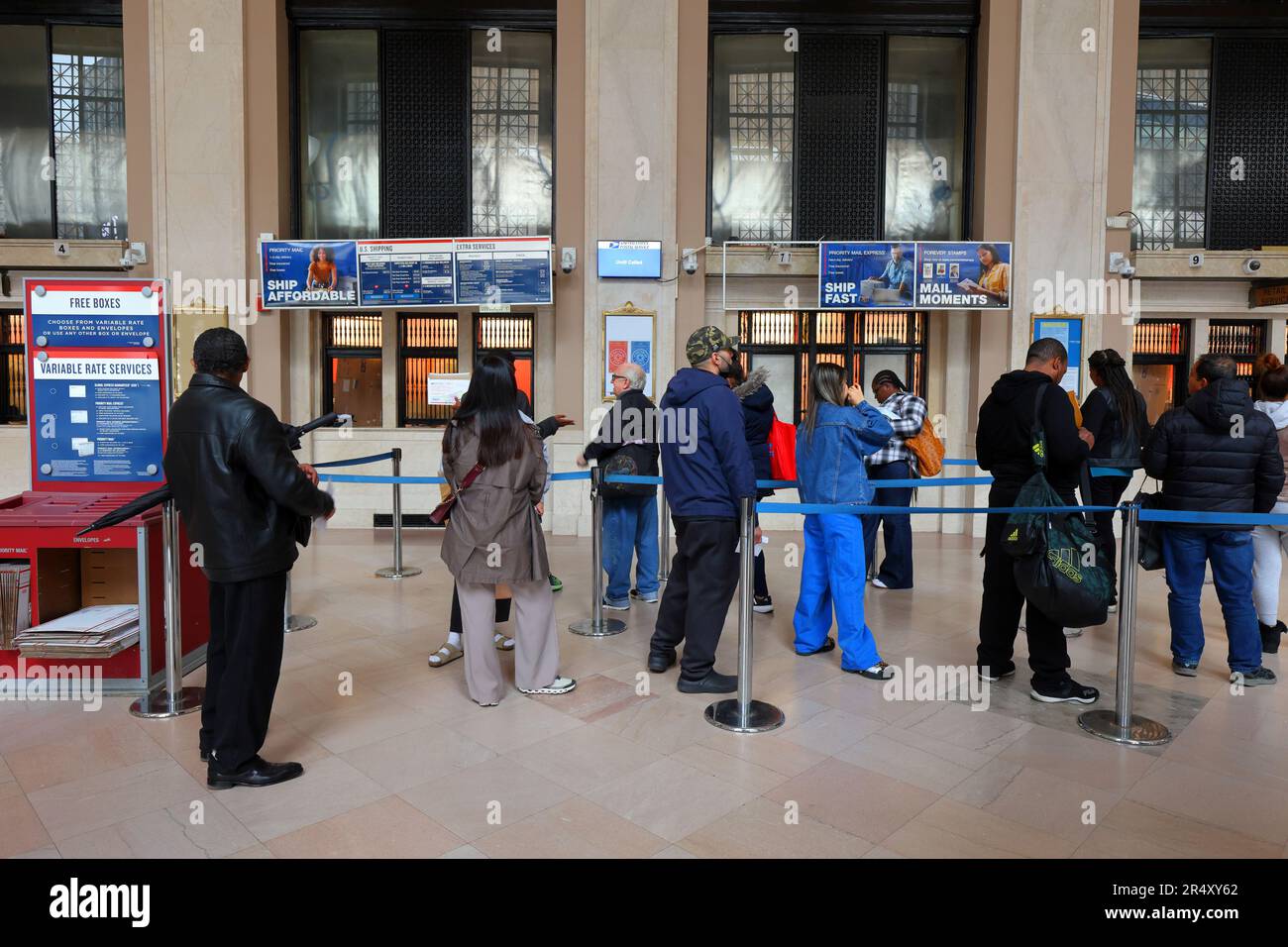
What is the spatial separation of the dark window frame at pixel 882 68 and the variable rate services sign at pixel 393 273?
8.94 feet

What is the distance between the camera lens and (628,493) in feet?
20.7

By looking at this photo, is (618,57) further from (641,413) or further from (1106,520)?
(1106,520)

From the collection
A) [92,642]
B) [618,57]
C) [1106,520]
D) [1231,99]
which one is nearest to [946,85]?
[1231,99]

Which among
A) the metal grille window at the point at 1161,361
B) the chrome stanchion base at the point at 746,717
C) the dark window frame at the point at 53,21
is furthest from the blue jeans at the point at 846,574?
the dark window frame at the point at 53,21

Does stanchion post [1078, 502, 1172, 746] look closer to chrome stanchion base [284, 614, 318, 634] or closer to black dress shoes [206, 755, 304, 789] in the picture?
black dress shoes [206, 755, 304, 789]

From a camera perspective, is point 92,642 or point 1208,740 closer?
point 1208,740

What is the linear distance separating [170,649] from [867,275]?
310 inches

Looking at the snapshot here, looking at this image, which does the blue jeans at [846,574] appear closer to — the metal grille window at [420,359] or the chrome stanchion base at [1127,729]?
the chrome stanchion base at [1127,729]

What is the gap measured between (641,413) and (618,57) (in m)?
5.39

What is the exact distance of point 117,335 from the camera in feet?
15.9

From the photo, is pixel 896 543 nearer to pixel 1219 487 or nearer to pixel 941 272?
pixel 1219 487

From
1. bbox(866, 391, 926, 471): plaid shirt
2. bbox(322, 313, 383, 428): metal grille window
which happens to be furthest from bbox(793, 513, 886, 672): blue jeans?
Answer: bbox(322, 313, 383, 428): metal grille window

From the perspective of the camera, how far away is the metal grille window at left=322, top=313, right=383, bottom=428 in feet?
35.0

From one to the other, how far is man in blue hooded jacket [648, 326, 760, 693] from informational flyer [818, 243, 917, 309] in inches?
218
